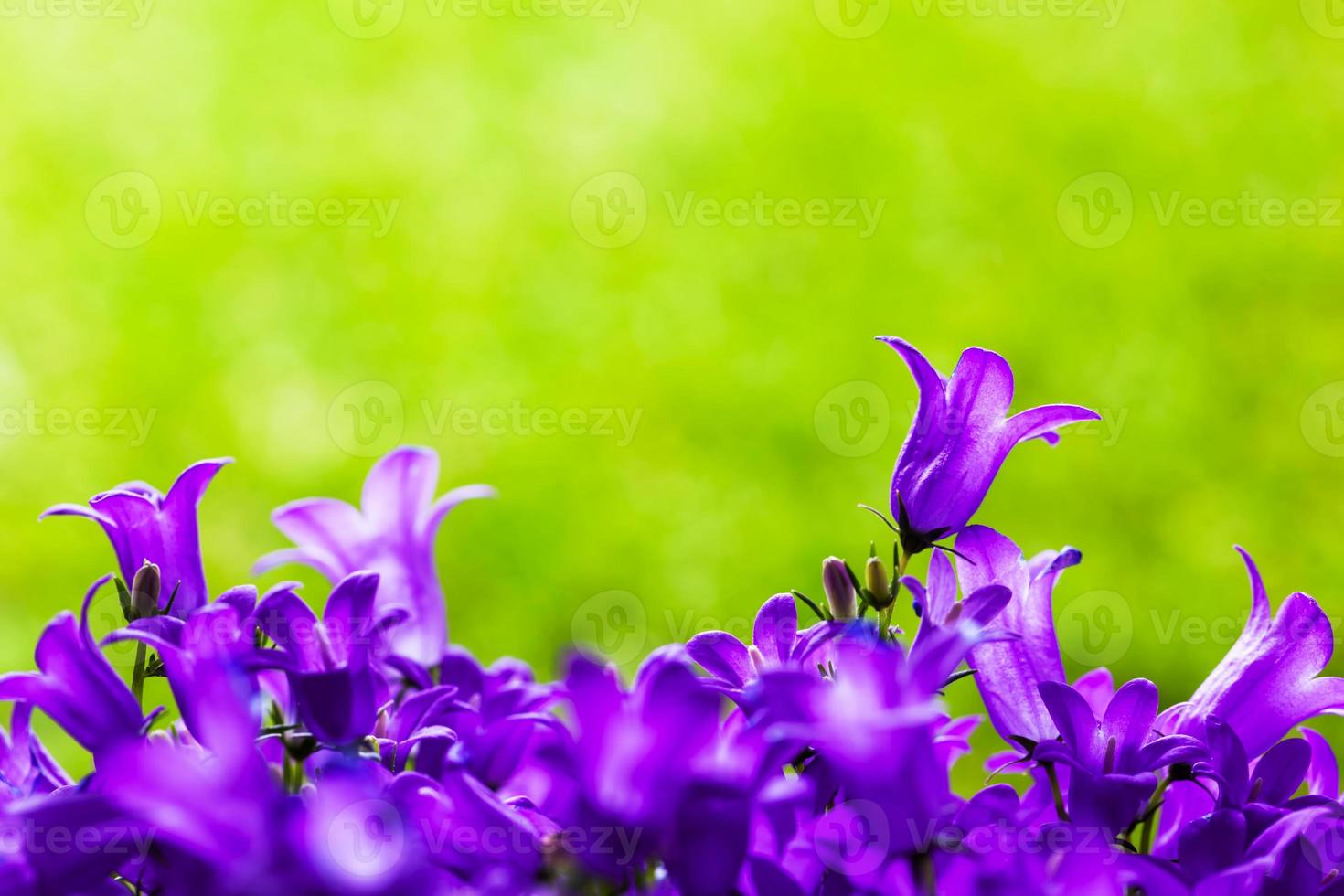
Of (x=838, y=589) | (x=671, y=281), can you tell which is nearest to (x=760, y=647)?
(x=838, y=589)

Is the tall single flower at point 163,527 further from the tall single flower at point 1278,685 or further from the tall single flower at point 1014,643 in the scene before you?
the tall single flower at point 1278,685

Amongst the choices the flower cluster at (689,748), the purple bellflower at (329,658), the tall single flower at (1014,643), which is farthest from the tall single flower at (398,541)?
the tall single flower at (1014,643)

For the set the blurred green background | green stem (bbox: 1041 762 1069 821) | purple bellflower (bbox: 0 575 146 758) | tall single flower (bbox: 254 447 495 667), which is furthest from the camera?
the blurred green background

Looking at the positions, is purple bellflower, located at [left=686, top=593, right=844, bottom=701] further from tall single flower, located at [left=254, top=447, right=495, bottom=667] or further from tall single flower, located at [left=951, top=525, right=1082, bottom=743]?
tall single flower, located at [left=254, top=447, right=495, bottom=667]

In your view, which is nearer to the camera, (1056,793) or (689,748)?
(689,748)

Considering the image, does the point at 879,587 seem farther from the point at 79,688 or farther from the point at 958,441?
the point at 79,688

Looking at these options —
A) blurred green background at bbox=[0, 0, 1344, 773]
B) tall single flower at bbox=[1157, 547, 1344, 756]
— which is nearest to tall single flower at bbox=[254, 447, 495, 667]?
tall single flower at bbox=[1157, 547, 1344, 756]
